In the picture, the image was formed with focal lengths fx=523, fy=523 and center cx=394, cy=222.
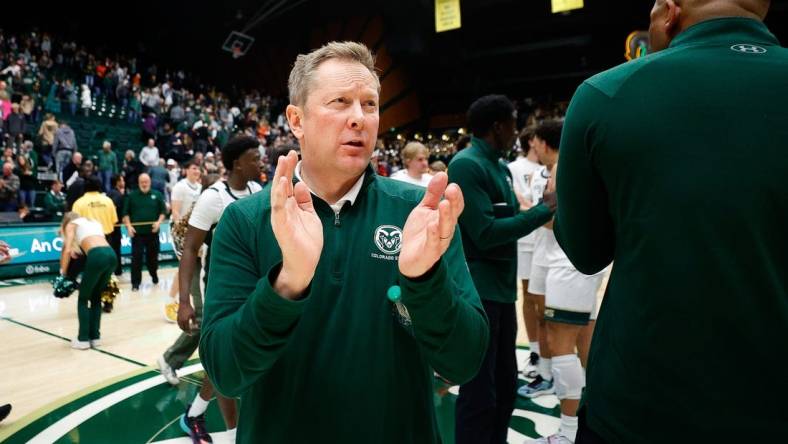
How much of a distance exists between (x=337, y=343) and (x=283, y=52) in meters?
28.2

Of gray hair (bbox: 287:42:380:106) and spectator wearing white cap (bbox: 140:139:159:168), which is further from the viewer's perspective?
spectator wearing white cap (bbox: 140:139:159:168)

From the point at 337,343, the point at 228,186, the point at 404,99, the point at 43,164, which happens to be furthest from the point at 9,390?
the point at 404,99

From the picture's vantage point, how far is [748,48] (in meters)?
1.08

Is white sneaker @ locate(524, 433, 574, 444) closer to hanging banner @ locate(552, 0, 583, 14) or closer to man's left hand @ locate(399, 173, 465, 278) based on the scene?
man's left hand @ locate(399, 173, 465, 278)

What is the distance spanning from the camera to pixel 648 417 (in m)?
1.05

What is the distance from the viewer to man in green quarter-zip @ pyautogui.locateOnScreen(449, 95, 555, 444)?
8.18ft

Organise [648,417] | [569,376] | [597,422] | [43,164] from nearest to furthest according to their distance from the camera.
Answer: [648,417] → [597,422] → [569,376] → [43,164]

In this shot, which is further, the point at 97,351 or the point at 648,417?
the point at 97,351

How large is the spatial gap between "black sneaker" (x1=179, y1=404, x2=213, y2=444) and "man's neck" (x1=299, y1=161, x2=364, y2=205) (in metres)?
2.37

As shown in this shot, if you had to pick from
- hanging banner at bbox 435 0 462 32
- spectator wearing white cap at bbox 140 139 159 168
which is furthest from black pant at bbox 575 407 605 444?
hanging banner at bbox 435 0 462 32

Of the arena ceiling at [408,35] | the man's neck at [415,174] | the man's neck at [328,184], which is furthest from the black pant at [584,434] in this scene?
the arena ceiling at [408,35]

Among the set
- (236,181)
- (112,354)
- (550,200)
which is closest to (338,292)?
(550,200)

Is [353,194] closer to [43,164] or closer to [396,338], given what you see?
[396,338]

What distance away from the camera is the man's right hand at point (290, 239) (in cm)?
108
